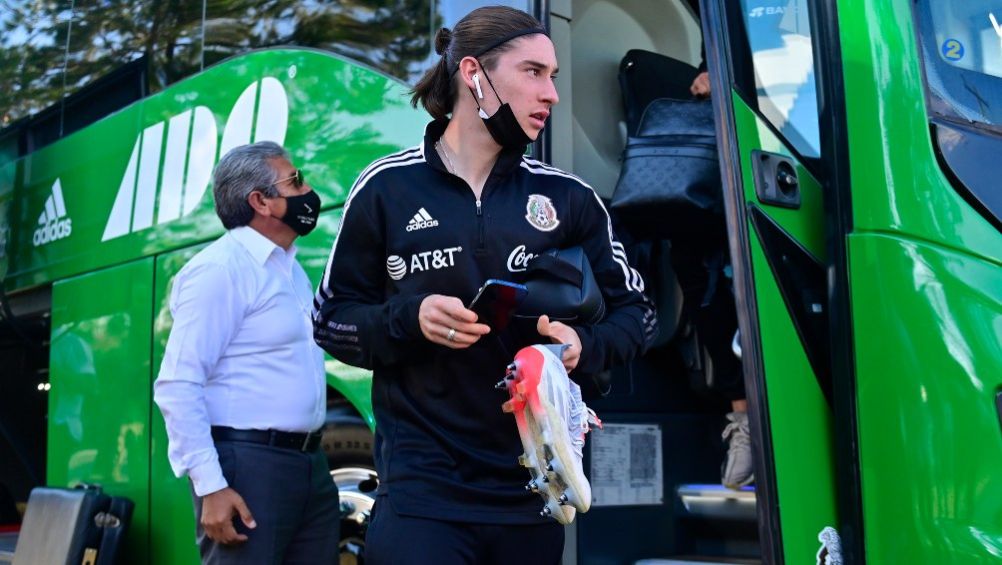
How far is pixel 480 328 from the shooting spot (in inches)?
88.4

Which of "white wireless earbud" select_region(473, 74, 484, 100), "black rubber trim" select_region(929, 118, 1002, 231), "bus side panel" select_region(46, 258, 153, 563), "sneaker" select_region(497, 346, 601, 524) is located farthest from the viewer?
"bus side panel" select_region(46, 258, 153, 563)

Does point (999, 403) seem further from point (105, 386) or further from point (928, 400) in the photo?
point (105, 386)

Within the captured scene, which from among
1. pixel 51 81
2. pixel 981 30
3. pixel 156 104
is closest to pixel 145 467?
pixel 156 104

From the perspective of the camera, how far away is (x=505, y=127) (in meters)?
2.54

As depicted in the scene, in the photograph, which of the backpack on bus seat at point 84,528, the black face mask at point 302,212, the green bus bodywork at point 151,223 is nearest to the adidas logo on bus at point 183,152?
the green bus bodywork at point 151,223

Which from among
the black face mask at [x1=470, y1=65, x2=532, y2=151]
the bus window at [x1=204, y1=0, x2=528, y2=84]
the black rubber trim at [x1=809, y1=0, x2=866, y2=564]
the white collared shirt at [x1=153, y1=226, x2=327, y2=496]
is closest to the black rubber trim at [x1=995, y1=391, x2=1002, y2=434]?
the black rubber trim at [x1=809, y1=0, x2=866, y2=564]

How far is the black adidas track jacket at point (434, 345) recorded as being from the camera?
243cm

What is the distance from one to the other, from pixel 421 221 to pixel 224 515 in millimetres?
1177

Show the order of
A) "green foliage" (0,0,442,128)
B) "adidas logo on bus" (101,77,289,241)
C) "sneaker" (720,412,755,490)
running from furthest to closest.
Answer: "adidas logo on bus" (101,77,289,241) → "green foliage" (0,0,442,128) → "sneaker" (720,412,755,490)

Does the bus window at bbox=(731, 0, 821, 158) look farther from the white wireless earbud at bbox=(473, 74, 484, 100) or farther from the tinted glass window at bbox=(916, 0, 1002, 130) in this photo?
the white wireless earbud at bbox=(473, 74, 484, 100)

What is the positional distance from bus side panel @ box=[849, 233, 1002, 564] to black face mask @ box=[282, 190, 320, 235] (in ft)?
5.40

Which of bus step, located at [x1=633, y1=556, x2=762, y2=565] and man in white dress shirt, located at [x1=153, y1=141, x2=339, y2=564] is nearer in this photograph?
man in white dress shirt, located at [x1=153, y1=141, x2=339, y2=564]

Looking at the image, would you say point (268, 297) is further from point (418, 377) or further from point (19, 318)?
point (19, 318)

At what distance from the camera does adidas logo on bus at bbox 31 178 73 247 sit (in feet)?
16.9
